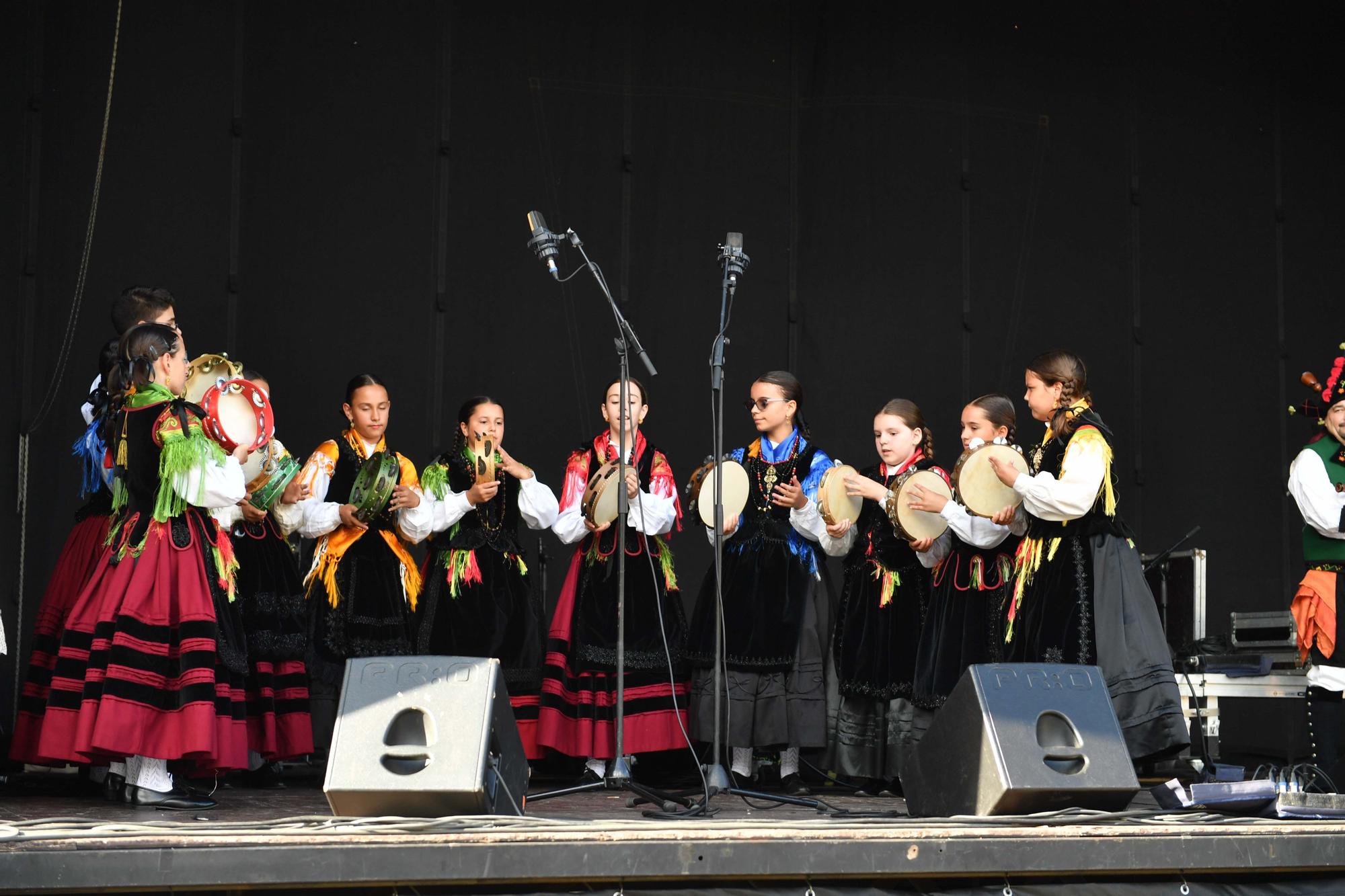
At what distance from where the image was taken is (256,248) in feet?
20.2

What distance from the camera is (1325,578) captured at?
4.84m

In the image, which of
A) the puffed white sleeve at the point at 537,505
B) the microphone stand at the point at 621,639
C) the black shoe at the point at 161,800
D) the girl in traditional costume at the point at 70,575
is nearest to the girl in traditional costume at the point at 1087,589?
the microphone stand at the point at 621,639

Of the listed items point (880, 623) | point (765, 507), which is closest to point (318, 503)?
point (765, 507)

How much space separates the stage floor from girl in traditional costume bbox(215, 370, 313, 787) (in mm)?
1710

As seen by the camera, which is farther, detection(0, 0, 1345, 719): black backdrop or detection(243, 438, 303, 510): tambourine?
detection(0, 0, 1345, 719): black backdrop

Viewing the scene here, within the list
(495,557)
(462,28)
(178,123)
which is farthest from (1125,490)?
(178,123)

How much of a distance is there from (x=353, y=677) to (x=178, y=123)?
A: 354 centimetres

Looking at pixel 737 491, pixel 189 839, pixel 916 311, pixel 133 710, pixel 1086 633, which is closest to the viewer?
pixel 189 839

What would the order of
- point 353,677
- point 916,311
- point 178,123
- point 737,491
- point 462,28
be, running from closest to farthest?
point 353,677
point 737,491
point 178,123
point 462,28
point 916,311

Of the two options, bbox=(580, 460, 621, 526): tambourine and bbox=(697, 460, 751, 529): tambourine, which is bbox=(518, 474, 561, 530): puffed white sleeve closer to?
bbox=(580, 460, 621, 526): tambourine

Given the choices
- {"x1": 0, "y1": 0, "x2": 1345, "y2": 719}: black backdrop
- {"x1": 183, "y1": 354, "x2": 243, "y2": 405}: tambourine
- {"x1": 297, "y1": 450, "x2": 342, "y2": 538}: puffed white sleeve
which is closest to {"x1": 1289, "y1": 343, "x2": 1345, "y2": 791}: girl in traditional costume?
{"x1": 0, "y1": 0, "x2": 1345, "y2": 719}: black backdrop

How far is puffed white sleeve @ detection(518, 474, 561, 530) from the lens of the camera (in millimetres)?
5320

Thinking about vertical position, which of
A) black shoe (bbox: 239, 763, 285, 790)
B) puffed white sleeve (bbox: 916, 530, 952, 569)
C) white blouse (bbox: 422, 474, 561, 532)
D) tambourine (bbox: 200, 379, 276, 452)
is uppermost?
tambourine (bbox: 200, 379, 276, 452)

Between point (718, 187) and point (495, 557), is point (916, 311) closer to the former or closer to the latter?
point (718, 187)
